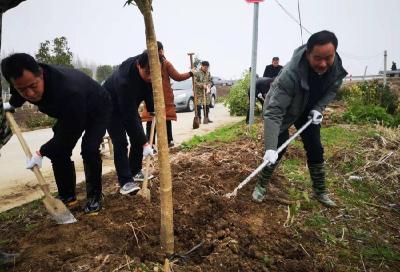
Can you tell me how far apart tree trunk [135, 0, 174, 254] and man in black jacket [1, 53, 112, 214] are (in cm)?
100

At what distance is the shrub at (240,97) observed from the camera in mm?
11367

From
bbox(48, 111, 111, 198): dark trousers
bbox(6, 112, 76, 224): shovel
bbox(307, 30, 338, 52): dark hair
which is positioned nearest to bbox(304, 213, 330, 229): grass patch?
bbox(307, 30, 338, 52): dark hair

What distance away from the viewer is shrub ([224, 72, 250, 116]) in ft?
37.3

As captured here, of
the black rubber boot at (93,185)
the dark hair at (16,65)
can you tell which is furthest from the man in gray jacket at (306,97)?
the dark hair at (16,65)

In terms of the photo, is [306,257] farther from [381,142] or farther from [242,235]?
[381,142]

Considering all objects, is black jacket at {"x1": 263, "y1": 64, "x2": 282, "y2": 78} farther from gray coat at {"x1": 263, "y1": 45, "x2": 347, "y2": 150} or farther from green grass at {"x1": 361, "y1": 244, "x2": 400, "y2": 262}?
green grass at {"x1": 361, "y1": 244, "x2": 400, "y2": 262}

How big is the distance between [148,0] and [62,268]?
69.8 inches

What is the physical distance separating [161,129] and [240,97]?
955 cm

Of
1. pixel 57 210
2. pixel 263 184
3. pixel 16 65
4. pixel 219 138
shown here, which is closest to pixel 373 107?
pixel 219 138

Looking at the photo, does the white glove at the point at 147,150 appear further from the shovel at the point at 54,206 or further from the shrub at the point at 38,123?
the shrub at the point at 38,123

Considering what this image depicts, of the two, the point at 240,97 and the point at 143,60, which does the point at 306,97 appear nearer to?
the point at 143,60

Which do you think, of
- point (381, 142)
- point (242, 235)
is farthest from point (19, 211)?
point (381, 142)

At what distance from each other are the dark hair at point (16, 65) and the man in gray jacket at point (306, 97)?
6.69 feet

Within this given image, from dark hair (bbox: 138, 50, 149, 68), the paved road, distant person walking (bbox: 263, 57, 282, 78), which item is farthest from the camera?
distant person walking (bbox: 263, 57, 282, 78)
